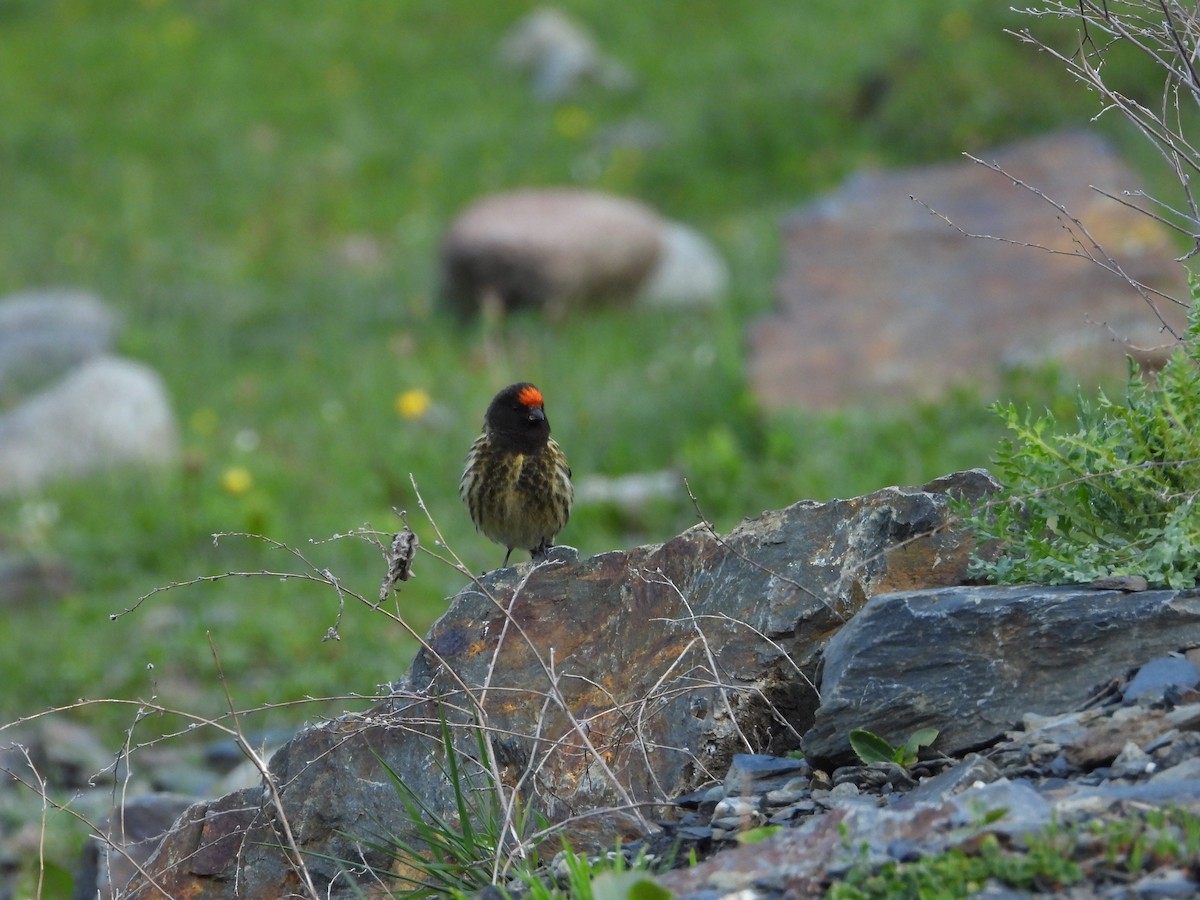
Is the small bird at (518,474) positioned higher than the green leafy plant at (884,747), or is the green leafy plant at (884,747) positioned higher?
the small bird at (518,474)

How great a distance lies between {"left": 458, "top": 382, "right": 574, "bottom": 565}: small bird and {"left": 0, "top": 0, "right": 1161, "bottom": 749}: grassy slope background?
233 cm

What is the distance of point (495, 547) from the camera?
8883mm

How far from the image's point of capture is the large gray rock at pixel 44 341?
12516 millimetres

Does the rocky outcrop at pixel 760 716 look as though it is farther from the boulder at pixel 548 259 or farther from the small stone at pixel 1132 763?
the boulder at pixel 548 259

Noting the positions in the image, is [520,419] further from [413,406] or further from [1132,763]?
[413,406]

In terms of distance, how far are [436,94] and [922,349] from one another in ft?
30.1

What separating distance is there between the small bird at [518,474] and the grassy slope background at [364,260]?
233 cm

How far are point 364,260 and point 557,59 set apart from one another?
4.39m

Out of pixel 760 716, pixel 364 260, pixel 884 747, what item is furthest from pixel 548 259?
pixel 884 747

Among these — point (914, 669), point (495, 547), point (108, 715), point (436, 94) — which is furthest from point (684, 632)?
point (436, 94)

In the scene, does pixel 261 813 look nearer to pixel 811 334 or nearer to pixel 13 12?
pixel 811 334

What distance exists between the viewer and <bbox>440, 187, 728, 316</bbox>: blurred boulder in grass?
41.6ft

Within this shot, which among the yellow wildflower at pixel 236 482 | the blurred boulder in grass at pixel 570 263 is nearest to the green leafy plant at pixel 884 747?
the yellow wildflower at pixel 236 482

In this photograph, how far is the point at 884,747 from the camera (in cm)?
356
